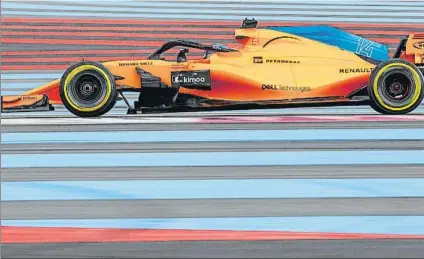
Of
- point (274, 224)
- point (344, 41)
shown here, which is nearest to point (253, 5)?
point (344, 41)

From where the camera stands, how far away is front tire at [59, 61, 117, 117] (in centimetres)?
907

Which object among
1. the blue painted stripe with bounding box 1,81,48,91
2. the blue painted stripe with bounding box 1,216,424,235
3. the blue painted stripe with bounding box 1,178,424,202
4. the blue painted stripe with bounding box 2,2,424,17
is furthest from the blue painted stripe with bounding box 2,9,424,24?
the blue painted stripe with bounding box 1,216,424,235

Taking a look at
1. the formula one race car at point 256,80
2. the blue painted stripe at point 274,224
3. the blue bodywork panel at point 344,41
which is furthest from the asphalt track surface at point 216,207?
the blue bodywork panel at point 344,41

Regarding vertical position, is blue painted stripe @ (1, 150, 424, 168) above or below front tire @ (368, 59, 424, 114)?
below

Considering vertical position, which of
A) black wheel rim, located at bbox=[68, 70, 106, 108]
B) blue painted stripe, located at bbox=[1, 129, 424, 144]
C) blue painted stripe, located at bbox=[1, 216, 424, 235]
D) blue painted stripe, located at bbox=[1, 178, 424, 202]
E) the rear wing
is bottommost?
blue painted stripe, located at bbox=[1, 129, 424, 144]

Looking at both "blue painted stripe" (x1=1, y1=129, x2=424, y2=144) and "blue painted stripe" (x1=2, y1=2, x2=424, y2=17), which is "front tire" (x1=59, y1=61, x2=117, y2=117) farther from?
"blue painted stripe" (x1=2, y1=2, x2=424, y2=17)

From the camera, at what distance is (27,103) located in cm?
943

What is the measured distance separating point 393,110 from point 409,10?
34.1 feet

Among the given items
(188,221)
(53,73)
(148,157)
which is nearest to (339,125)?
(148,157)

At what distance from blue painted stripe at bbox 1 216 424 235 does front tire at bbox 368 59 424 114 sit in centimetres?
370

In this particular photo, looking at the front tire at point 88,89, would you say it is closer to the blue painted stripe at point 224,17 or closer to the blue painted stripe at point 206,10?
the blue painted stripe at point 224,17

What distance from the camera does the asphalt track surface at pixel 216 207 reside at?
4625mm

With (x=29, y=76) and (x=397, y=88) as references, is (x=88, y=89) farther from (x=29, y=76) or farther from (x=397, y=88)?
(x=29, y=76)

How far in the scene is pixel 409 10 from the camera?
19.3 m
